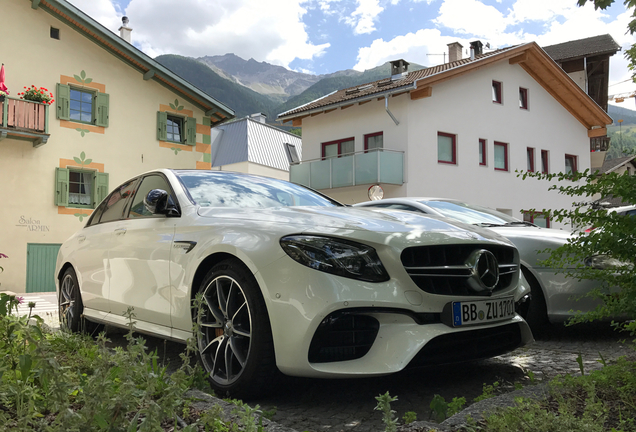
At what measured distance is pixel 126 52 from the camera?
64.1 feet

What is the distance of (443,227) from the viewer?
358 cm

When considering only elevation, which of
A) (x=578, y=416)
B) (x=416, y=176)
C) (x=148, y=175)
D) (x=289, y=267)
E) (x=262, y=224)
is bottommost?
(x=578, y=416)

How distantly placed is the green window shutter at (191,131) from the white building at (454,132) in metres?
5.46

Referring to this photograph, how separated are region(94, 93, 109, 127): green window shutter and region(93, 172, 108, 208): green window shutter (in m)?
1.72

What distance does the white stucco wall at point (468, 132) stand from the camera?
886 inches

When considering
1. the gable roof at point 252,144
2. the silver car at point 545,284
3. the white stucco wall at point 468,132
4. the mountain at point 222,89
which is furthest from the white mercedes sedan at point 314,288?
the mountain at point 222,89

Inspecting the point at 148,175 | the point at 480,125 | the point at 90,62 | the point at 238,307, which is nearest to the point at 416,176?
the point at 480,125

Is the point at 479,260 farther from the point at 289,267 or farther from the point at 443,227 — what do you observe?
the point at 289,267

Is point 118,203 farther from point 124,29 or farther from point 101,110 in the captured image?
point 124,29

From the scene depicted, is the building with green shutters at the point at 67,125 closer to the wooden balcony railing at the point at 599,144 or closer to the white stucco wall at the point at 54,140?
the white stucco wall at the point at 54,140

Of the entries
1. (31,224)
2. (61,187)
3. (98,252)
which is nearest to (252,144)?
(61,187)

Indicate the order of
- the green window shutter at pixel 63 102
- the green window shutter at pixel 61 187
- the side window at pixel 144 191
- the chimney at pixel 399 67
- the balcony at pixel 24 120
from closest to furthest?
the side window at pixel 144 191, the balcony at pixel 24 120, the green window shutter at pixel 61 187, the green window shutter at pixel 63 102, the chimney at pixel 399 67

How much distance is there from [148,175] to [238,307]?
6.73 ft

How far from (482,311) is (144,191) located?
2903 millimetres
